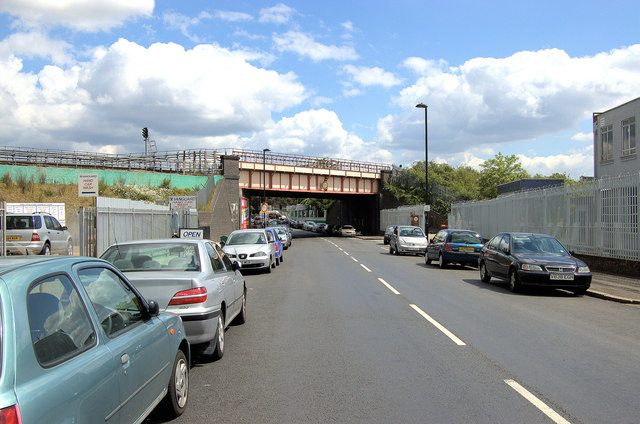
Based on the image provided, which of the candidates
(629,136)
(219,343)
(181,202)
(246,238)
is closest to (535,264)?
(219,343)

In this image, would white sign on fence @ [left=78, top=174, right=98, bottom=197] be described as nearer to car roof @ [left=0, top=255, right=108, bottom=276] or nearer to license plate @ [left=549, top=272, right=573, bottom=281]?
license plate @ [left=549, top=272, right=573, bottom=281]

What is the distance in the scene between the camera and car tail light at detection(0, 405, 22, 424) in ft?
7.38

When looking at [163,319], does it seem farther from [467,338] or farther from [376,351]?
[467,338]

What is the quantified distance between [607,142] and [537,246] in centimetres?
1992

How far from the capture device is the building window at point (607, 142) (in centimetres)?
2947

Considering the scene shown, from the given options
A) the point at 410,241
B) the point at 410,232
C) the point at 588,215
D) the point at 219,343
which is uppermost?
the point at 588,215

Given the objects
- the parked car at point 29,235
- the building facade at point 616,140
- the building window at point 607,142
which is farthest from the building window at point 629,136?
the parked car at point 29,235

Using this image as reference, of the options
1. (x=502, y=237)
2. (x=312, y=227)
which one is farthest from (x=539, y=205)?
(x=312, y=227)

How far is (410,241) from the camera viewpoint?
27.9m

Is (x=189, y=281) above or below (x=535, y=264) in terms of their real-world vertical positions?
above

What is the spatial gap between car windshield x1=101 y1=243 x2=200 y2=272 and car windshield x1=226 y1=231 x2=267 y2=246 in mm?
11708

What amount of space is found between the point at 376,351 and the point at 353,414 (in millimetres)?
2319

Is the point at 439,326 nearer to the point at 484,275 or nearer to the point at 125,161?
the point at 484,275

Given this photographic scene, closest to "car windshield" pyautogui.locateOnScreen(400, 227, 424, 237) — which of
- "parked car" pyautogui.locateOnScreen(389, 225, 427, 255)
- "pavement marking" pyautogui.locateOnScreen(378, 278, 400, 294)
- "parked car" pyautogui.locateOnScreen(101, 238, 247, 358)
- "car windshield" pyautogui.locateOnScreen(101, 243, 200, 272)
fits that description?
"parked car" pyautogui.locateOnScreen(389, 225, 427, 255)
